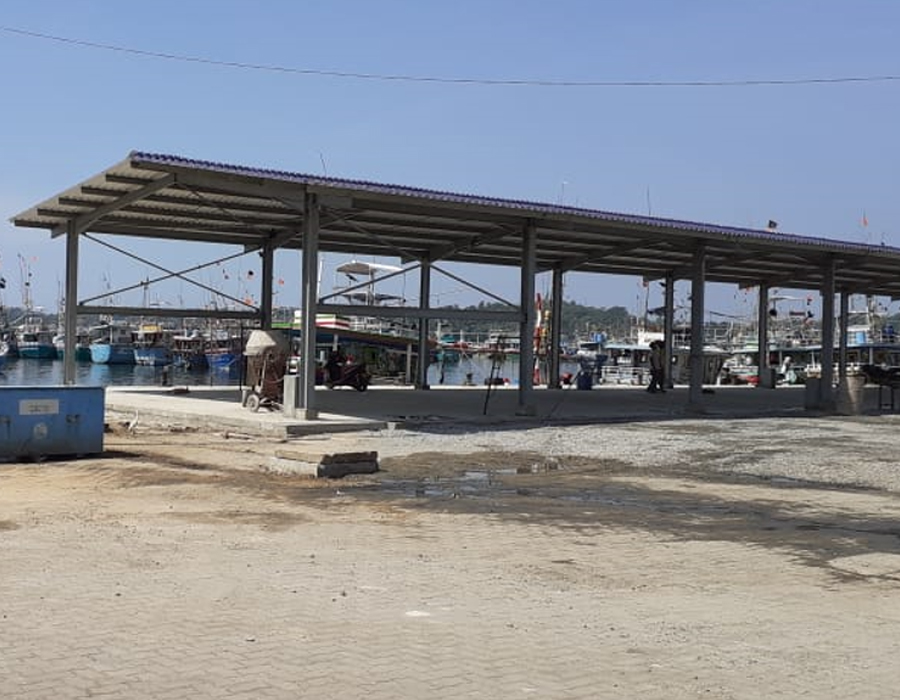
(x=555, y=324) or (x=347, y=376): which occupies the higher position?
(x=555, y=324)

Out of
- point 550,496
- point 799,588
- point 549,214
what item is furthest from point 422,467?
point 549,214

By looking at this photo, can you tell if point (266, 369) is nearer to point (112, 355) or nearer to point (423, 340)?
point (423, 340)

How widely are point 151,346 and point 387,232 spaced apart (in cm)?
9464

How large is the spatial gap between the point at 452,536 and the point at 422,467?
5901 millimetres

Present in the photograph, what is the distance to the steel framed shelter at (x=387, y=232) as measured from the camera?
23312mm

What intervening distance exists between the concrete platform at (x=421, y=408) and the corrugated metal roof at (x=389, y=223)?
15.4 feet

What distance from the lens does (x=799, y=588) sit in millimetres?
8664

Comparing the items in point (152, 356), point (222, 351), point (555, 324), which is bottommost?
point (152, 356)

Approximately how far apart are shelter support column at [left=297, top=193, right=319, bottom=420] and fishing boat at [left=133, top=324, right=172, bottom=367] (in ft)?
288

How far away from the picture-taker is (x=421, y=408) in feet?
92.7

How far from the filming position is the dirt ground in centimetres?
614

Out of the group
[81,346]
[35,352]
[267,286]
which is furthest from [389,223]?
[35,352]

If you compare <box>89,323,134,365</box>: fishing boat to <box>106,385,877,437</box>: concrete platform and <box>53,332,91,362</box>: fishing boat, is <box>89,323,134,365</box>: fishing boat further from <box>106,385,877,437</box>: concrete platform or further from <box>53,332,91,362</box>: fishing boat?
<box>106,385,877,437</box>: concrete platform

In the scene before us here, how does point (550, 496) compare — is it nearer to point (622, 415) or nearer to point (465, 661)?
point (465, 661)
